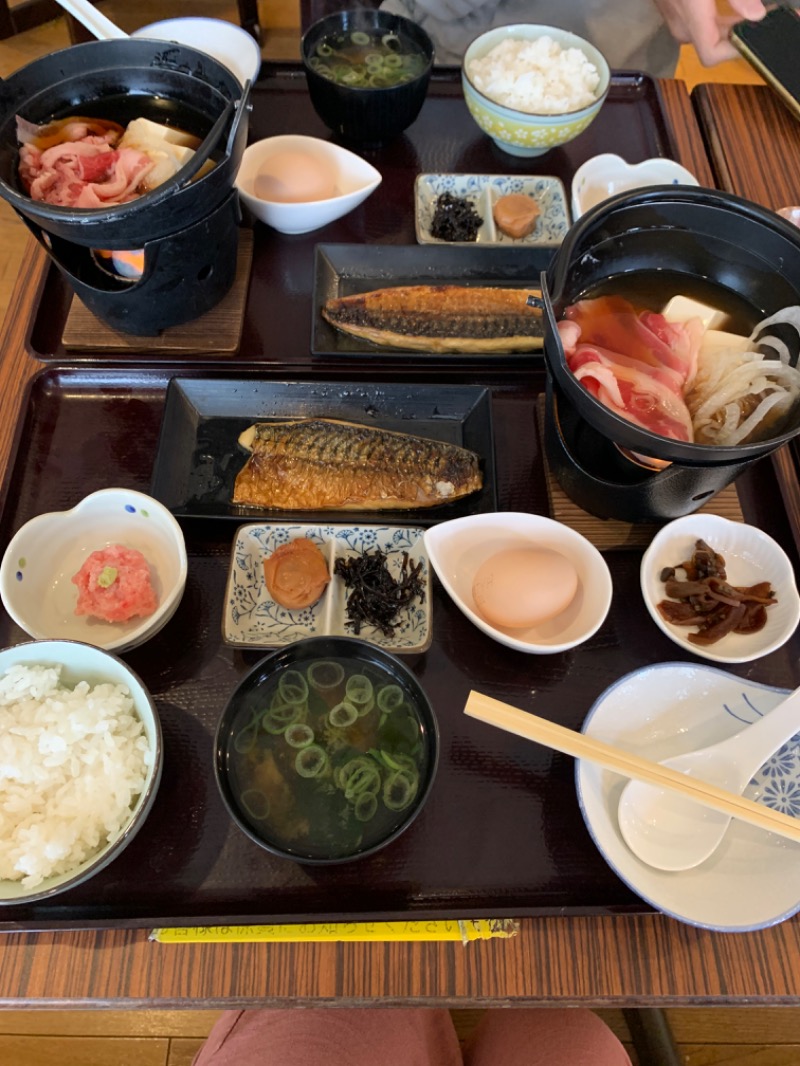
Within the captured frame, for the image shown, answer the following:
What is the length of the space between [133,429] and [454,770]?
3.29ft

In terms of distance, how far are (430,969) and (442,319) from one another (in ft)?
4.39

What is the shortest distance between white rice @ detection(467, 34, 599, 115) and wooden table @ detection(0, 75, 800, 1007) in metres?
1.88

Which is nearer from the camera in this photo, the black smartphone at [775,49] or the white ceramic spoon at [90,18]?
the white ceramic spoon at [90,18]

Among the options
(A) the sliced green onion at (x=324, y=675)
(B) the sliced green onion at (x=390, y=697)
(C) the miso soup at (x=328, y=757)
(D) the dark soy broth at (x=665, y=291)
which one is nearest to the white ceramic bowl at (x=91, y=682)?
(C) the miso soup at (x=328, y=757)

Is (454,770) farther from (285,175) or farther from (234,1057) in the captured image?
(285,175)

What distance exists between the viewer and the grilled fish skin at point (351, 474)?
1482 millimetres

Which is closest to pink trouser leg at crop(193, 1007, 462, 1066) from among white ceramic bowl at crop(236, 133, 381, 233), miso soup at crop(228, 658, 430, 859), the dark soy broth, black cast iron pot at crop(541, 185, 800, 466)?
miso soup at crop(228, 658, 430, 859)

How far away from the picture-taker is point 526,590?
4.22 feet

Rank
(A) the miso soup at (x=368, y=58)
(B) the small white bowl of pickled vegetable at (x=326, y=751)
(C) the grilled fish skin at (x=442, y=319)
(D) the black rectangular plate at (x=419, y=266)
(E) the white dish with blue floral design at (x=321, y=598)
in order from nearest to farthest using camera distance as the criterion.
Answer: (B) the small white bowl of pickled vegetable at (x=326, y=751)
(E) the white dish with blue floral design at (x=321, y=598)
(C) the grilled fish skin at (x=442, y=319)
(D) the black rectangular plate at (x=419, y=266)
(A) the miso soup at (x=368, y=58)

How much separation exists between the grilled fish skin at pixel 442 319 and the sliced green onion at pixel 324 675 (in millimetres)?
825

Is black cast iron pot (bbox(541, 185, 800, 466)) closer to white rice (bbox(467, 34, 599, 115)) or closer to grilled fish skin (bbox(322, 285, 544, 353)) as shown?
grilled fish skin (bbox(322, 285, 544, 353))

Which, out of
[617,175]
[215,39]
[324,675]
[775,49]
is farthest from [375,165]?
[324,675]

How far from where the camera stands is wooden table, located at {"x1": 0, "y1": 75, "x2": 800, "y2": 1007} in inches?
41.3

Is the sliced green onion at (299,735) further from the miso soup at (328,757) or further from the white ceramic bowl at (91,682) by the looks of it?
the white ceramic bowl at (91,682)
